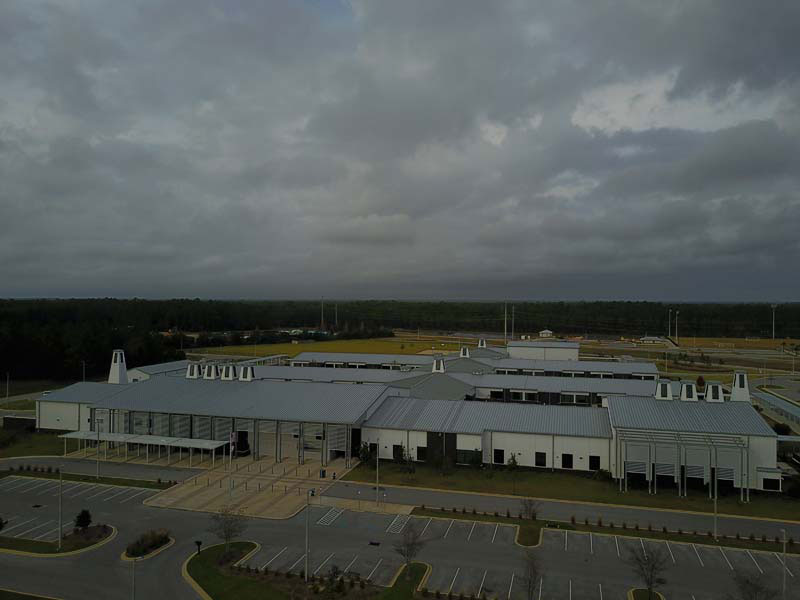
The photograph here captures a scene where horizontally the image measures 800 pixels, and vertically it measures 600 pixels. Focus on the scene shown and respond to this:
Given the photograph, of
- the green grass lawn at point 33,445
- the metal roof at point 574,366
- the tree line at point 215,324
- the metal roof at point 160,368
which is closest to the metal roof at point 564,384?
the metal roof at point 574,366

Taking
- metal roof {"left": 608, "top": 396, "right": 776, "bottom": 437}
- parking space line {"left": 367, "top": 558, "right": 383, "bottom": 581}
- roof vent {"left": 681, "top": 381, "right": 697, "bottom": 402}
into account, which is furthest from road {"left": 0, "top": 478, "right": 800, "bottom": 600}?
roof vent {"left": 681, "top": 381, "right": 697, "bottom": 402}

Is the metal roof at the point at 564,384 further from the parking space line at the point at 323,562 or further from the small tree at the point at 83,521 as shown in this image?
the small tree at the point at 83,521

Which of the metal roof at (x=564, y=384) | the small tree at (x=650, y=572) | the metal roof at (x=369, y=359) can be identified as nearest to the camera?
the small tree at (x=650, y=572)

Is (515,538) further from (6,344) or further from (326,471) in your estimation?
(6,344)

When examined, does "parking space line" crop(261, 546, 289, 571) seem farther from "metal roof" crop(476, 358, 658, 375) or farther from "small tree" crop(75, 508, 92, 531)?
"metal roof" crop(476, 358, 658, 375)

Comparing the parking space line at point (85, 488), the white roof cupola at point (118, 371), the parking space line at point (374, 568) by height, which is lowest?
the parking space line at point (85, 488)

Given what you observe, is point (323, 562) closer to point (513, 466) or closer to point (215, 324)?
point (513, 466)

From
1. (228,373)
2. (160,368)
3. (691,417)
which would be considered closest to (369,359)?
(160,368)
